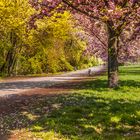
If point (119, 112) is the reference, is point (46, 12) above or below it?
above

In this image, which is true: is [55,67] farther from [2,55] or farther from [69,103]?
[69,103]

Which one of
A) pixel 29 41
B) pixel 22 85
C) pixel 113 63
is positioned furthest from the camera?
pixel 29 41

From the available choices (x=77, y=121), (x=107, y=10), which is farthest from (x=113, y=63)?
(x=107, y=10)

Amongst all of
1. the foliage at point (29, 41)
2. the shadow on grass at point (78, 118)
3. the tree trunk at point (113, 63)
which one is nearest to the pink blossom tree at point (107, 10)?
the tree trunk at point (113, 63)

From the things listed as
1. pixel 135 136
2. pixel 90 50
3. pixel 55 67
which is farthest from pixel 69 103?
pixel 55 67

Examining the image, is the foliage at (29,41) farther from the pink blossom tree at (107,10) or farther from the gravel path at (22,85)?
the pink blossom tree at (107,10)

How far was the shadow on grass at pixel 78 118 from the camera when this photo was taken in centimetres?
1338

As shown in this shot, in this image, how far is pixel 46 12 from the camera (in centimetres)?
1683

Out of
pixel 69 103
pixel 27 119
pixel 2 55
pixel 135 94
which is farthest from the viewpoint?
pixel 2 55

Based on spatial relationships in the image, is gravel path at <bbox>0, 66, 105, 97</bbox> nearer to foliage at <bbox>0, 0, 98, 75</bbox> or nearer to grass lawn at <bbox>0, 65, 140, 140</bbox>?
foliage at <bbox>0, 0, 98, 75</bbox>

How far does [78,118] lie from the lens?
1589 cm

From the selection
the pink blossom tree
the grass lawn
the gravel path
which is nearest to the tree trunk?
the pink blossom tree

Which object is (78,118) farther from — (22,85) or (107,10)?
(22,85)

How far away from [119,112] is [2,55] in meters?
40.6
